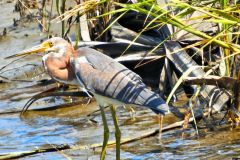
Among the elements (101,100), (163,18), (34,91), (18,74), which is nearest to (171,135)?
(101,100)

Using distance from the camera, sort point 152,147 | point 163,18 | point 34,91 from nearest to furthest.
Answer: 1. point 163,18
2. point 152,147
3. point 34,91

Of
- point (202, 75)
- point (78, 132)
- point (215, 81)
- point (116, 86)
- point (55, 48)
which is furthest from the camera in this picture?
point (78, 132)

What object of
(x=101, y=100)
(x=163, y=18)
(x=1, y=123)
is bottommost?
(x=1, y=123)

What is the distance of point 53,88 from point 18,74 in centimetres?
112

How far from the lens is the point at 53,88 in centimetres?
664

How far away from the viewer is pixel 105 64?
5172 millimetres

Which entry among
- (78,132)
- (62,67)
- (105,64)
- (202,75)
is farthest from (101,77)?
(202,75)

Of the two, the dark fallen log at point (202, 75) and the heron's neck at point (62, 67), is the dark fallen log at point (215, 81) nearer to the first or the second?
the dark fallen log at point (202, 75)

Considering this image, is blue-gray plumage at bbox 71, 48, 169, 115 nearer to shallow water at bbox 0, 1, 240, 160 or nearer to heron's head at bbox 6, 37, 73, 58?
heron's head at bbox 6, 37, 73, 58

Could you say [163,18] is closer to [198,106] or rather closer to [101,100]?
[101,100]

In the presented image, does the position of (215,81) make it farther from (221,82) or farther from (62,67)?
(62,67)

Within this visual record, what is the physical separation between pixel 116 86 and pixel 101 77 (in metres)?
0.17

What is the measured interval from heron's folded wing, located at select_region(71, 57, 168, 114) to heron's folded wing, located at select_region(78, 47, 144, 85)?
23 millimetres

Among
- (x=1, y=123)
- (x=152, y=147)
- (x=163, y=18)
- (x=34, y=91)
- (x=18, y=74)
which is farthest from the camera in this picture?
(x=18, y=74)
